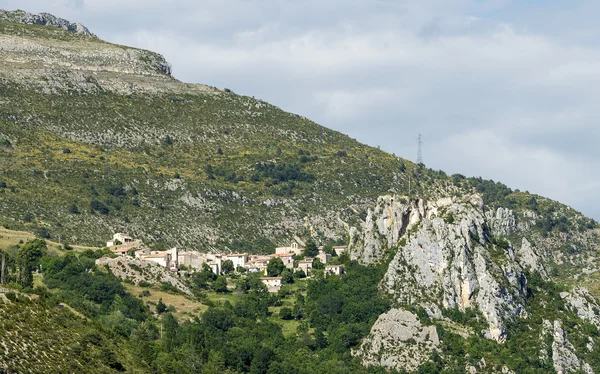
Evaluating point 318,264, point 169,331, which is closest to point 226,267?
point 318,264

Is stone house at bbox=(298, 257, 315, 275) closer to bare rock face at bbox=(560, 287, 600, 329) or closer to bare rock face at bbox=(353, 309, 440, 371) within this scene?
bare rock face at bbox=(353, 309, 440, 371)

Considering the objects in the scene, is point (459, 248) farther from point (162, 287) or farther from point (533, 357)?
point (162, 287)

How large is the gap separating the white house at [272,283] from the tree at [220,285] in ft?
16.8

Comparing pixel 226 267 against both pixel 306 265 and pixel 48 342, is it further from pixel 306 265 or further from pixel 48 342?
pixel 48 342

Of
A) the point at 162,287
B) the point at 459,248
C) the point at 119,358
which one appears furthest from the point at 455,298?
the point at 119,358

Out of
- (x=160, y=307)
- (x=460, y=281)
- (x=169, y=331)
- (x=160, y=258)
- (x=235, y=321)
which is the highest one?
(x=160, y=258)

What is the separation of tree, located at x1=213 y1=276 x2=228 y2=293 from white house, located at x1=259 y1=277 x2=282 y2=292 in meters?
5.11

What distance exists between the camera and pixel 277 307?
174 meters

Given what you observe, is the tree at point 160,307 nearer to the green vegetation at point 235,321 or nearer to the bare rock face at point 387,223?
the green vegetation at point 235,321

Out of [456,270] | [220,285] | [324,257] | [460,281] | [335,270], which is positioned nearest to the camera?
[460,281]

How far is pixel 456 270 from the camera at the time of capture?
16325 cm

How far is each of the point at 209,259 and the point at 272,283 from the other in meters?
12.6

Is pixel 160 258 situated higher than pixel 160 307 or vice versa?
pixel 160 258

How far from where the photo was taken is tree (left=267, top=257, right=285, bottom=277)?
187 metres
